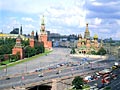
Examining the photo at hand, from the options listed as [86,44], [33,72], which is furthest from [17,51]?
[86,44]

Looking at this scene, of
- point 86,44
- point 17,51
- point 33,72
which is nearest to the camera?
point 33,72

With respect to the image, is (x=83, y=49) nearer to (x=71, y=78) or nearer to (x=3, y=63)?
(x=3, y=63)

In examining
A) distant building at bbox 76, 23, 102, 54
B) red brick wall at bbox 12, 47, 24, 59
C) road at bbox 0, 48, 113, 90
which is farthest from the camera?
distant building at bbox 76, 23, 102, 54

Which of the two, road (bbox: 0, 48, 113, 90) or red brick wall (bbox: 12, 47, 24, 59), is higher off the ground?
red brick wall (bbox: 12, 47, 24, 59)

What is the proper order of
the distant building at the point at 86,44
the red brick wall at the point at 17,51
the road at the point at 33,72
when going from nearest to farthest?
1. the road at the point at 33,72
2. the red brick wall at the point at 17,51
3. the distant building at the point at 86,44

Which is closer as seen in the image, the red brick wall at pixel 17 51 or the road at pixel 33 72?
the road at pixel 33 72

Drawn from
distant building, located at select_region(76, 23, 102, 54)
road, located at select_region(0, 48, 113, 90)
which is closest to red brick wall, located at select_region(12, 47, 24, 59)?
road, located at select_region(0, 48, 113, 90)

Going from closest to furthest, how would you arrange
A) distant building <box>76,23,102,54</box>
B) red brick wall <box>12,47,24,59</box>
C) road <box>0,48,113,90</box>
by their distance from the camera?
road <box>0,48,113,90</box> → red brick wall <box>12,47,24,59</box> → distant building <box>76,23,102,54</box>

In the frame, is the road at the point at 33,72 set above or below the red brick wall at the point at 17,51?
below

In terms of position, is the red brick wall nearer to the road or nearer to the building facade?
the road

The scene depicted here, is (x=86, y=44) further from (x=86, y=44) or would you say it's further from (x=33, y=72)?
(x=33, y=72)

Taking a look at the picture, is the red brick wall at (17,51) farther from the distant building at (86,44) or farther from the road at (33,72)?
the distant building at (86,44)

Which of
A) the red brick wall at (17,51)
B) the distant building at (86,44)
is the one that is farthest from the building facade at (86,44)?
the red brick wall at (17,51)

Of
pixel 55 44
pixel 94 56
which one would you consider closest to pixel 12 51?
pixel 94 56
